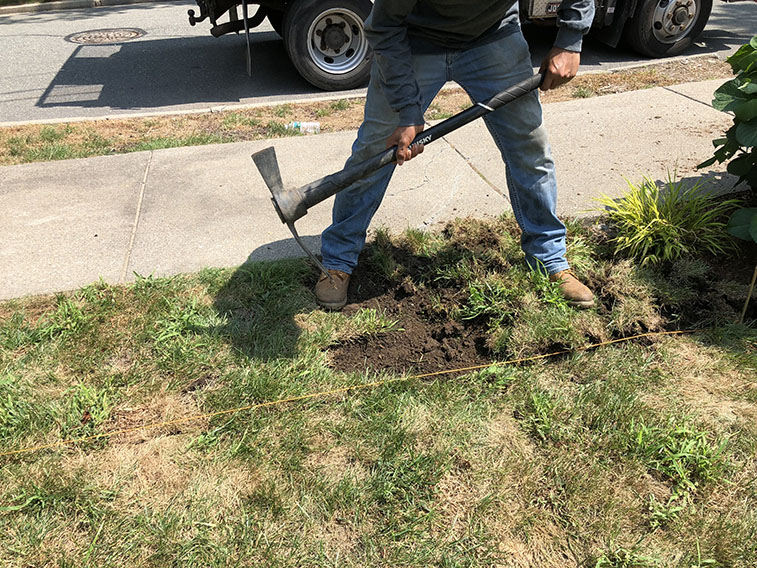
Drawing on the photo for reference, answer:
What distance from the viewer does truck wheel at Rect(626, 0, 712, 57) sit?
6.73 metres

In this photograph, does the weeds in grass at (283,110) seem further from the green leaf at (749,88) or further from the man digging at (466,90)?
the green leaf at (749,88)

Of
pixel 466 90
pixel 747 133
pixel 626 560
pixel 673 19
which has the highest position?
pixel 466 90

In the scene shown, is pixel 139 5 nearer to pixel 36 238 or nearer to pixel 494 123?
pixel 36 238

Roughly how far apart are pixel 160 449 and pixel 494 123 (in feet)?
6.78

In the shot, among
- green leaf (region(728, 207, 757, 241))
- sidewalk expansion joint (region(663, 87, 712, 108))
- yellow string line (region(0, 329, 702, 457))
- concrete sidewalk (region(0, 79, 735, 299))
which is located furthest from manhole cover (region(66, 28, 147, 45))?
green leaf (region(728, 207, 757, 241))

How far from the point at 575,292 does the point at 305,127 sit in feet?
10.4

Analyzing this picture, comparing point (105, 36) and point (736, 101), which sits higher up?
point (736, 101)

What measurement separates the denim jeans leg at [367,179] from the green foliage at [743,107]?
1.51 m

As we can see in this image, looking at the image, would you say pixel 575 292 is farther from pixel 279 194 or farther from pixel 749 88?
pixel 279 194

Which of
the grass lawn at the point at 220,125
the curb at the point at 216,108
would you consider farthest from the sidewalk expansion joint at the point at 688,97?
the curb at the point at 216,108

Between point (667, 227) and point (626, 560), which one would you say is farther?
point (667, 227)

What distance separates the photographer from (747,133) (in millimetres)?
3055

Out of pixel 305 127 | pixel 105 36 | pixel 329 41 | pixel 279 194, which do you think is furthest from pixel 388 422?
pixel 105 36

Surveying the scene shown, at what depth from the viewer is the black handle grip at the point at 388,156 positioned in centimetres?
271
